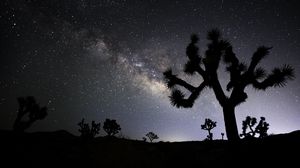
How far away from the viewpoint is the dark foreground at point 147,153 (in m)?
8.52

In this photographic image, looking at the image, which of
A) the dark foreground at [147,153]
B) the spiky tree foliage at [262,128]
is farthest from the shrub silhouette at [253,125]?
the dark foreground at [147,153]

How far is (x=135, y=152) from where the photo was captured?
10.9m

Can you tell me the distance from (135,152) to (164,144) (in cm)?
211

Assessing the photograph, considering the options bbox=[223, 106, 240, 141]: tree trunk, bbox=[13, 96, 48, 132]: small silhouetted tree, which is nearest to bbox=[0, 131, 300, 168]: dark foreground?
bbox=[223, 106, 240, 141]: tree trunk

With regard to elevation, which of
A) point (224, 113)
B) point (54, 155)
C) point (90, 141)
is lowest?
point (54, 155)

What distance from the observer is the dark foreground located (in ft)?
28.0

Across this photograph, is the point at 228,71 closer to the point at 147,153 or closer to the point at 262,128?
the point at 147,153

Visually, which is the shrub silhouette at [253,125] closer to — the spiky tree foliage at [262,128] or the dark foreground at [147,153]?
the spiky tree foliage at [262,128]

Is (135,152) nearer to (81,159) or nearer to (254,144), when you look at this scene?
(81,159)

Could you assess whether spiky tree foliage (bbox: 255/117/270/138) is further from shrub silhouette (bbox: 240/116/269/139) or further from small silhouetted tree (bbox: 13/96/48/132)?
small silhouetted tree (bbox: 13/96/48/132)

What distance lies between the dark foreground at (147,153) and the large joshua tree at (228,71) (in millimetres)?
1123

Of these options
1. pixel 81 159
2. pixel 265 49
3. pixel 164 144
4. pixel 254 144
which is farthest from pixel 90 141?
pixel 265 49

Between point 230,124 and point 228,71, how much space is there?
9.55ft

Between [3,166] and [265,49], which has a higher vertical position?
[265,49]
